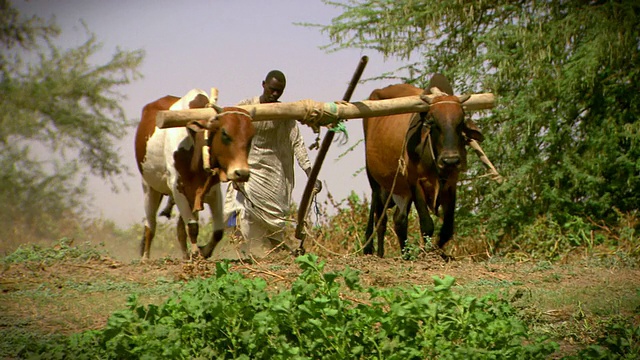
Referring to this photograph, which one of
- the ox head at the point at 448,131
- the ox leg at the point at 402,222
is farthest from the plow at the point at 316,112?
the ox leg at the point at 402,222

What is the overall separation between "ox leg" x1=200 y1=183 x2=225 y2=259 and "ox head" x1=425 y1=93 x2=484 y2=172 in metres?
1.98

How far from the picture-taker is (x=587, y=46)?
9.80 metres

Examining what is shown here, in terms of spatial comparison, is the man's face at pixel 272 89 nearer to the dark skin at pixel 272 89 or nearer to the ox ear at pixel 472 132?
the dark skin at pixel 272 89

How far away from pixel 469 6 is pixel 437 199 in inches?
146

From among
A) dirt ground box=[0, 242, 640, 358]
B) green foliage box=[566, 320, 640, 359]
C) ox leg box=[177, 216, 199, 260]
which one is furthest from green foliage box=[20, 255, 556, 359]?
ox leg box=[177, 216, 199, 260]

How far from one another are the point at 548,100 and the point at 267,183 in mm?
3442

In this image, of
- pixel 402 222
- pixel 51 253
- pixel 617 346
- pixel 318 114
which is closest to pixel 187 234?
pixel 51 253

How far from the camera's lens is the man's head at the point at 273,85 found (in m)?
8.13

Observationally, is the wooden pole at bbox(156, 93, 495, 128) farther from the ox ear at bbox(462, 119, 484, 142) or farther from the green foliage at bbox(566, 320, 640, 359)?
the green foliage at bbox(566, 320, 640, 359)

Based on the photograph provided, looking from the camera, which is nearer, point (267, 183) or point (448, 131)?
point (448, 131)

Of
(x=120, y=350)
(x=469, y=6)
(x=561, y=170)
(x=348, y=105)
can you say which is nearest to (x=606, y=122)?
(x=561, y=170)

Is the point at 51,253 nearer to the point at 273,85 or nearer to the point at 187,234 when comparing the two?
→ the point at 187,234

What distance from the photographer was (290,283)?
6316 mm

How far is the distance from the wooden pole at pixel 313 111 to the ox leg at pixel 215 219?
1131 mm
